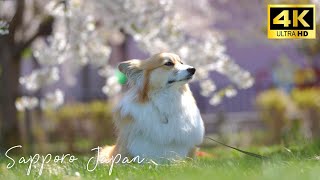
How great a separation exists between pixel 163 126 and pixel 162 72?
18.5 inches

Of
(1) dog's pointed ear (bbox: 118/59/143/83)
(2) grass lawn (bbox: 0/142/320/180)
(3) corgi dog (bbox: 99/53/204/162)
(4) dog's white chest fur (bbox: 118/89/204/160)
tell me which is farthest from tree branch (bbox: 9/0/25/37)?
(2) grass lawn (bbox: 0/142/320/180)

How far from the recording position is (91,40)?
11430 mm

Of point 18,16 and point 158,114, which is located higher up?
Result: point 18,16

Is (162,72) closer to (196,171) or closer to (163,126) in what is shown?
(163,126)

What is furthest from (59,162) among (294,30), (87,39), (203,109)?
(203,109)

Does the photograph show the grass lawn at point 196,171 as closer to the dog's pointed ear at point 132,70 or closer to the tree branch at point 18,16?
the dog's pointed ear at point 132,70

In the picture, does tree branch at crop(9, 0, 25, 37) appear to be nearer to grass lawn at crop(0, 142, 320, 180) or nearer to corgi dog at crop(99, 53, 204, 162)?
corgi dog at crop(99, 53, 204, 162)

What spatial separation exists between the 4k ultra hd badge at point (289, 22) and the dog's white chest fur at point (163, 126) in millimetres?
2015

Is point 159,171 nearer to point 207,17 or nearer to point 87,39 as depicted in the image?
point 87,39

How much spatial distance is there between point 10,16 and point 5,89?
4.22ft

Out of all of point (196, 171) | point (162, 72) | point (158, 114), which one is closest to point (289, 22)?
point (162, 72)

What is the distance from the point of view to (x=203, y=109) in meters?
18.7

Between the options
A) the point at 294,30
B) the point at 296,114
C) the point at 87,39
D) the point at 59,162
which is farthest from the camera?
the point at 296,114

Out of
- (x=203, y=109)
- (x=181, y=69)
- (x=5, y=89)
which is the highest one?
(x=181, y=69)
